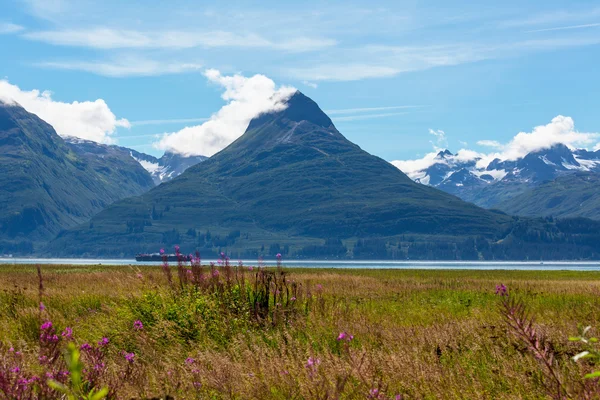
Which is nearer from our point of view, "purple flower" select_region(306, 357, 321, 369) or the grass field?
"purple flower" select_region(306, 357, 321, 369)

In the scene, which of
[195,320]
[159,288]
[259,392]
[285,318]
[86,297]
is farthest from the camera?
[86,297]

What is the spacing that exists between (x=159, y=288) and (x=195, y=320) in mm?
2809

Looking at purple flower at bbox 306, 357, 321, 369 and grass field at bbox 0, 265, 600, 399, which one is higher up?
purple flower at bbox 306, 357, 321, 369

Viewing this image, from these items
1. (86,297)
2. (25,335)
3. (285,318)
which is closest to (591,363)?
(285,318)

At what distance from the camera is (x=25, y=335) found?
51.2 ft

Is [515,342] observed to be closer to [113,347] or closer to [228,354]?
[228,354]

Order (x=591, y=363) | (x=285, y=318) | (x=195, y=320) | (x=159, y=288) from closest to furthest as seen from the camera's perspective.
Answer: (x=591, y=363), (x=195, y=320), (x=285, y=318), (x=159, y=288)

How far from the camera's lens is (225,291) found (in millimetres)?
17594

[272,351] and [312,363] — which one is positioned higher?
[312,363]

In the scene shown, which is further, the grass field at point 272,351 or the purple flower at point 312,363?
the grass field at point 272,351

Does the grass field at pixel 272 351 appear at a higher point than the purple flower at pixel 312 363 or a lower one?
lower

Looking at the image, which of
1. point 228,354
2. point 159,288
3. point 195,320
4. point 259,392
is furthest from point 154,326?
point 259,392

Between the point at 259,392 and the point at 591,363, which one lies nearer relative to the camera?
the point at 259,392

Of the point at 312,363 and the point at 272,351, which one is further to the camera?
the point at 272,351
